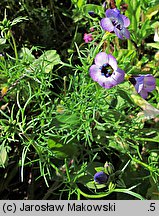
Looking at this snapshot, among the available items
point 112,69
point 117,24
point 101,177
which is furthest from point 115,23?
point 101,177

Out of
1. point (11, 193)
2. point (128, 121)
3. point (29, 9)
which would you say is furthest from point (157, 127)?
point (29, 9)

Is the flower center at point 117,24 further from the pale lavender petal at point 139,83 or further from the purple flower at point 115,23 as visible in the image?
the pale lavender petal at point 139,83

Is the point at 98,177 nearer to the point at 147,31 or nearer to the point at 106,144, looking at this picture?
the point at 106,144

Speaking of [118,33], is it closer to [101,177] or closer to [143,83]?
[143,83]

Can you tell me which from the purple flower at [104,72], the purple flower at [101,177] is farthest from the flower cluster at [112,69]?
the purple flower at [101,177]

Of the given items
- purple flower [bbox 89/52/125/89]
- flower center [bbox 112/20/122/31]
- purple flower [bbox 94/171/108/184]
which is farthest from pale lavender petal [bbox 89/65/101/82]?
purple flower [bbox 94/171/108/184]
